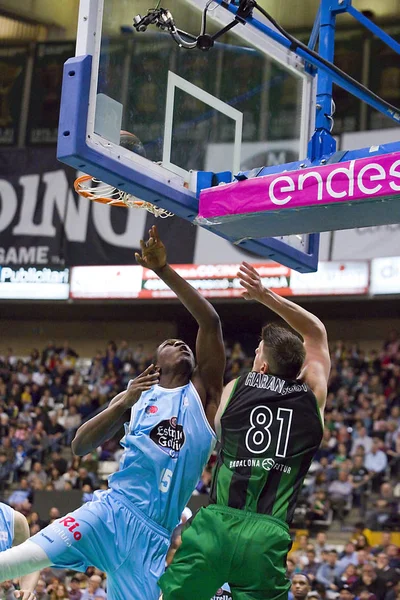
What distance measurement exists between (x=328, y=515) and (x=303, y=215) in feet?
35.3

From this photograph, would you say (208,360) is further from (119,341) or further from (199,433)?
(119,341)

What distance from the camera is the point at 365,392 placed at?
A: 733 inches

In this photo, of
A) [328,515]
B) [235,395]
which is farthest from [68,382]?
[235,395]

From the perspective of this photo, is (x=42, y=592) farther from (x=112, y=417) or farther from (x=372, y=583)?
(x=112, y=417)

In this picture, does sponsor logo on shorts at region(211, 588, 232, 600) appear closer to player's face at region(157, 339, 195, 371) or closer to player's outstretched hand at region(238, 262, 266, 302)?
player's face at region(157, 339, 195, 371)

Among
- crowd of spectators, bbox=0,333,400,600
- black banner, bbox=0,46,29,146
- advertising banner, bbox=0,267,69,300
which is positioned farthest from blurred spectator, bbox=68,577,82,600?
black banner, bbox=0,46,29,146

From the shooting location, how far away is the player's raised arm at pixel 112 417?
5297mm

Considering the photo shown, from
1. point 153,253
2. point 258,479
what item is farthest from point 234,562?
point 153,253

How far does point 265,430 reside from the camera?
4.56 metres

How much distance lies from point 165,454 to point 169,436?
0.11 m

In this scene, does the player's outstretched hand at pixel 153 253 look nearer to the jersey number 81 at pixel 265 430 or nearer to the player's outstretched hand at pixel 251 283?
the player's outstretched hand at pixel 251 283

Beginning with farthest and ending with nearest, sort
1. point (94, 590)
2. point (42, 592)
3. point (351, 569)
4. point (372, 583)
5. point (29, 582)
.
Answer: point (42, 592) → point (351, 569) → point (94, 590) → point (372, 583) → point (29, 582)

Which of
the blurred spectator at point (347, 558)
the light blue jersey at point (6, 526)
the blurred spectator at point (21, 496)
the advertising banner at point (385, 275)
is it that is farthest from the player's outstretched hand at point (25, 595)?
the advertising banner at point (385, 275)

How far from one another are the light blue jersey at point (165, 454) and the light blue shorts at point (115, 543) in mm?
76
